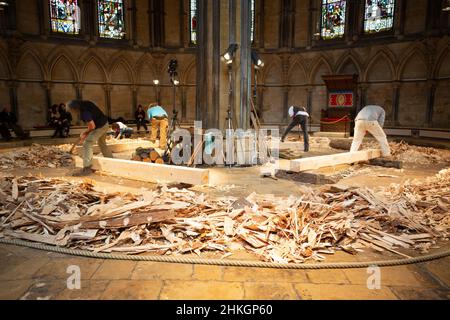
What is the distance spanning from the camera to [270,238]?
12.8 ft

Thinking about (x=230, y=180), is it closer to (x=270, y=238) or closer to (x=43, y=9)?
(x=270, y=238)

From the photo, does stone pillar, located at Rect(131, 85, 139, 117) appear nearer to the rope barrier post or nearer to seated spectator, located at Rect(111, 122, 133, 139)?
seated spectator, located at Rect(111, 122, 133, 139)

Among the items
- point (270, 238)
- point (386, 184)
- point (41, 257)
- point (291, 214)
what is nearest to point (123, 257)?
point (41, 257)

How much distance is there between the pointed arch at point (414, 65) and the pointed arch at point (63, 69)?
1633 centimetres

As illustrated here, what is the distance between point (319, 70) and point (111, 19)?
11.8 m

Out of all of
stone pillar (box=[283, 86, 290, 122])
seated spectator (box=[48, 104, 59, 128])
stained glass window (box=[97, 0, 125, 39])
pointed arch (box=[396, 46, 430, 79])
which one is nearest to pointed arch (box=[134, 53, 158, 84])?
stained glass window (box=[97, 0, 125, 39])

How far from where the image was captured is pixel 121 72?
1975 cm

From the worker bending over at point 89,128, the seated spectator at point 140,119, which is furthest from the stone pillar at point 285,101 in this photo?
the worker bending over at point 89,128

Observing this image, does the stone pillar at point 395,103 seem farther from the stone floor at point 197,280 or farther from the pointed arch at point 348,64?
the stone floor at point 197,280

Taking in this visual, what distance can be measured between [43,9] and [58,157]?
11.3 m

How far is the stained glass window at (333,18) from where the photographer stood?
62.4 feet

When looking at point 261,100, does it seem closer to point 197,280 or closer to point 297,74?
point 297,74

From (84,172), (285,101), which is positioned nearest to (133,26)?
(285,101)

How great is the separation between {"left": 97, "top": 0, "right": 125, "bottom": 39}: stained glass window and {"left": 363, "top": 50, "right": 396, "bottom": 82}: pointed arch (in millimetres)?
13390
